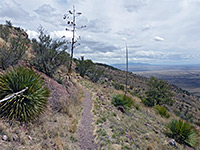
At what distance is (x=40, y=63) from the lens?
11422mm

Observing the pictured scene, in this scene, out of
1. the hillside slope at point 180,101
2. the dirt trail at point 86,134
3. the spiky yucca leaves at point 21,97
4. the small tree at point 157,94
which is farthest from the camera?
the hillside slope at point 180,101

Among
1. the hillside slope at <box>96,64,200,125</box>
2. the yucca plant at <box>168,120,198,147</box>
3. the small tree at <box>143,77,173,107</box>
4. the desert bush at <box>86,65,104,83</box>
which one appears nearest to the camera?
the yucca plant at <box>168,120,198,147</box>

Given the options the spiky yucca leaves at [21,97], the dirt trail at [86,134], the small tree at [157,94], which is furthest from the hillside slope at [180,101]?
the spiky yucca leaves at [21,97]

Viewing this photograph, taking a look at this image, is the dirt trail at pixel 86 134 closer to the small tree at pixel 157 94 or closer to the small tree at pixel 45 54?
the small tree at pixel 45 54

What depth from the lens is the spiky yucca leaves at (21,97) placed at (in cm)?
495

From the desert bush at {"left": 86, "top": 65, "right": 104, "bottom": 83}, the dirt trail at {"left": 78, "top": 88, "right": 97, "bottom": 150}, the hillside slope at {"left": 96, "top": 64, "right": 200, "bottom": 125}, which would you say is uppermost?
the desert bush at {"left": 86, "top": 65, "right": 104, "bottom": 83}

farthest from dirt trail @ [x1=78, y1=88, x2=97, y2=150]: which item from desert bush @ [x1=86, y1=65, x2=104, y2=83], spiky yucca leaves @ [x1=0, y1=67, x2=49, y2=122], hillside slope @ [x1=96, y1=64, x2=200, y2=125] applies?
hillside slope @ [x1=96, y1=64, x2=200, y2=125]

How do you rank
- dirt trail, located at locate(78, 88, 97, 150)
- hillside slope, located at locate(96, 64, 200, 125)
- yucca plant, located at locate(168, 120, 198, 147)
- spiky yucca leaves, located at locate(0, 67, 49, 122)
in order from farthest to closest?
hillside slope, located at locate(96, 64, 200, 125) → yucca plant, located at locate(168, 120, 198, 147) → dirt trail, located at locate(78, 88, 97, 150) → spiky yucca leaves, located at locate(0, 67, 49, 122)

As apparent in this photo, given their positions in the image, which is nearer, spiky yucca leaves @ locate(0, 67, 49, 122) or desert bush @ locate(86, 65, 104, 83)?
spiky yucca leaves @ locate(0, 67, 49, 122)

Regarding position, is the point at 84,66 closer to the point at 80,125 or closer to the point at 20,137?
the point at 80,125

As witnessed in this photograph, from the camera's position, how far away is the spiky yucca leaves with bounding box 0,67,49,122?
495cm

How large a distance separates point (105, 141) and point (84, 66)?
21671 millimetres

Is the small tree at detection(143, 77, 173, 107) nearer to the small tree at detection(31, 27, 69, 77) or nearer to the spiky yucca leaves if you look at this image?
the small tree at detection(31, 27, 69, 77)

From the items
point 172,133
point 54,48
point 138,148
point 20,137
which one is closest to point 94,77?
point 54,48
